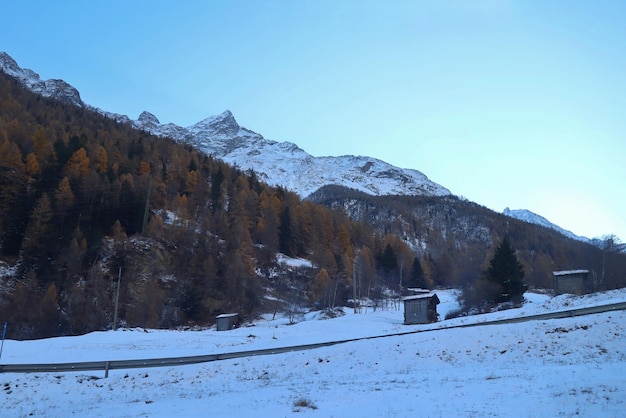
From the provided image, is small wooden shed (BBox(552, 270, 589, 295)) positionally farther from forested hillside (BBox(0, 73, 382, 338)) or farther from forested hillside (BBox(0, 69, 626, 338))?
forested hillside (BBox(0, 73, 382, 338))

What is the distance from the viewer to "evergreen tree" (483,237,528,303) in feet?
189

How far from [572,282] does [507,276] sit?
703 cm

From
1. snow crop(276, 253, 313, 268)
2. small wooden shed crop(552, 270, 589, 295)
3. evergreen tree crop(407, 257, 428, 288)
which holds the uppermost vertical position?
snow crop(276, 253, 313, 268)

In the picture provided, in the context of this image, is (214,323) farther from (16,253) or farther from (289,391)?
(289,391)

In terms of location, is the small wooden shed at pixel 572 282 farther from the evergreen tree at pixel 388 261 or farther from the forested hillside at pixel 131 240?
the evergreen tree at pixel 388 261

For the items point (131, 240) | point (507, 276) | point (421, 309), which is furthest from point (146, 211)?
point (507, 276)

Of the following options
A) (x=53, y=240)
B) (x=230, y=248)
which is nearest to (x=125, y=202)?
(x=53, y=240)

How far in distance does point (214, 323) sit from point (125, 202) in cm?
2867

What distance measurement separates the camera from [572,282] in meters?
53.6

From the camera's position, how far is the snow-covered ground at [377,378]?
13.5m

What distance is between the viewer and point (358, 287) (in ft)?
294

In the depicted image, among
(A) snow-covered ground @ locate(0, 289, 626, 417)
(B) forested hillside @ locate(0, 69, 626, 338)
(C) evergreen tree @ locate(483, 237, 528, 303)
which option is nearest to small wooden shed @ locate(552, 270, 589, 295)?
(C) evergreen tree @ locate(483, 237, 528, 303)

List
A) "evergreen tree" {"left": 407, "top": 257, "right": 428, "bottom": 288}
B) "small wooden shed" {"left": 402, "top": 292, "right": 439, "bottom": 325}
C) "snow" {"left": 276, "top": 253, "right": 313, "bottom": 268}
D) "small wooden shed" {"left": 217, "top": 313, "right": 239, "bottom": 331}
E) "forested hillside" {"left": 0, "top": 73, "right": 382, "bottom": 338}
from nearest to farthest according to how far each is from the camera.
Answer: "small wooden shed" {"left": 402, "top": 292, "right": 439, "bottom": 325}, "small wooden shed" {"left": 217, "top": 313, "right": 239, "bottom": 331}, "forested hillside" {"left": 0, "top": 73, "right": 382, "bottom": 338}, "snow" {"left": 276, "top": 253, "right": 313, "bottom": 268}, "evergreen tree" {"left": 407, "top": 257, "right": 428, "bottom": 288}

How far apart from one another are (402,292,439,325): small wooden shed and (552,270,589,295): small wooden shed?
13794 mm
